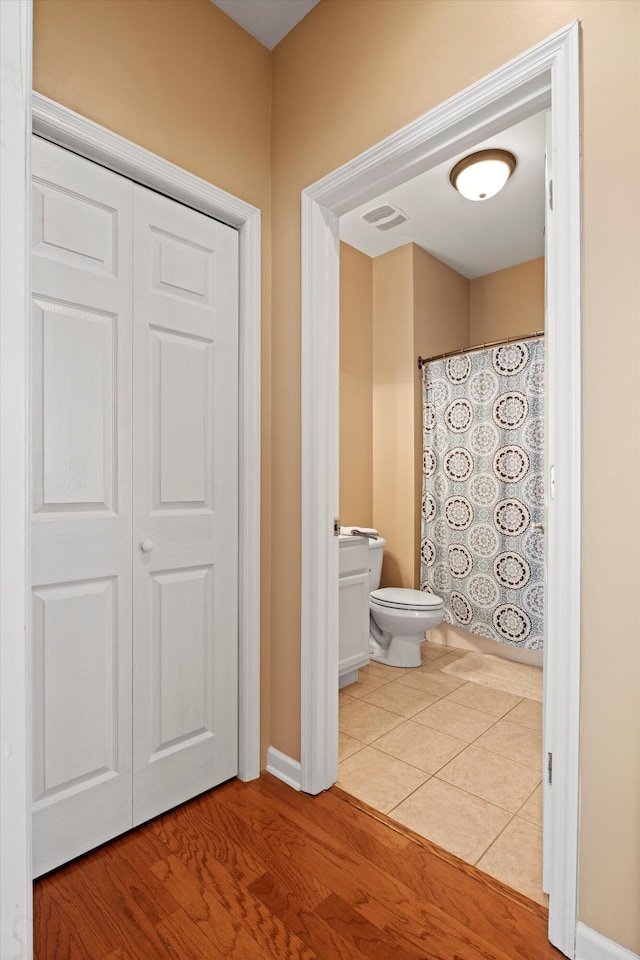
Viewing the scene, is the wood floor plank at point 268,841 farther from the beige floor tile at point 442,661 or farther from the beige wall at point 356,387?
the beige wall at point 356,387

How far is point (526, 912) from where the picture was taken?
1327mm

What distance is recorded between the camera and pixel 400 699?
2.65 meters

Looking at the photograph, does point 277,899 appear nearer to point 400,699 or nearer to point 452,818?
point 452,818

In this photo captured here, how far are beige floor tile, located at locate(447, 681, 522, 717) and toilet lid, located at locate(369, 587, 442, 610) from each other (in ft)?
1.51

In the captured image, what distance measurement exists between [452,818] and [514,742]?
65cm

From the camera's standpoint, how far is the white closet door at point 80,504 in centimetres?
142

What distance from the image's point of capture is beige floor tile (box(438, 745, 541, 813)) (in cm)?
184

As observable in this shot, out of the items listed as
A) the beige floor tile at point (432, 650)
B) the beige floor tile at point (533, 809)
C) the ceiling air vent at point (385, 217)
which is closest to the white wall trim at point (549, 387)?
the beige floor tile at point (533, 809)

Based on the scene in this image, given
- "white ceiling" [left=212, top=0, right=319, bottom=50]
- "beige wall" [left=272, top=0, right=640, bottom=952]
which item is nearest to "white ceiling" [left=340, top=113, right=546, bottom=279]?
"white ceiling" [left=212, top=0, right=319, bottom=50]

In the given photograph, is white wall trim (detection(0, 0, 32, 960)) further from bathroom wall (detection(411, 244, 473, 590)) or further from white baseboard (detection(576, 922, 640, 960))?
bathroom wall (detection(411, 244, 473, 590))

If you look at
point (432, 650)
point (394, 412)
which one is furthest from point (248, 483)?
point (432, 650)

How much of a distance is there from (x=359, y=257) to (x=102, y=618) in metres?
3.06

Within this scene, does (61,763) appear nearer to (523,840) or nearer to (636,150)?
(523,840)

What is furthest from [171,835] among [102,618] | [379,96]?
[379,96]
